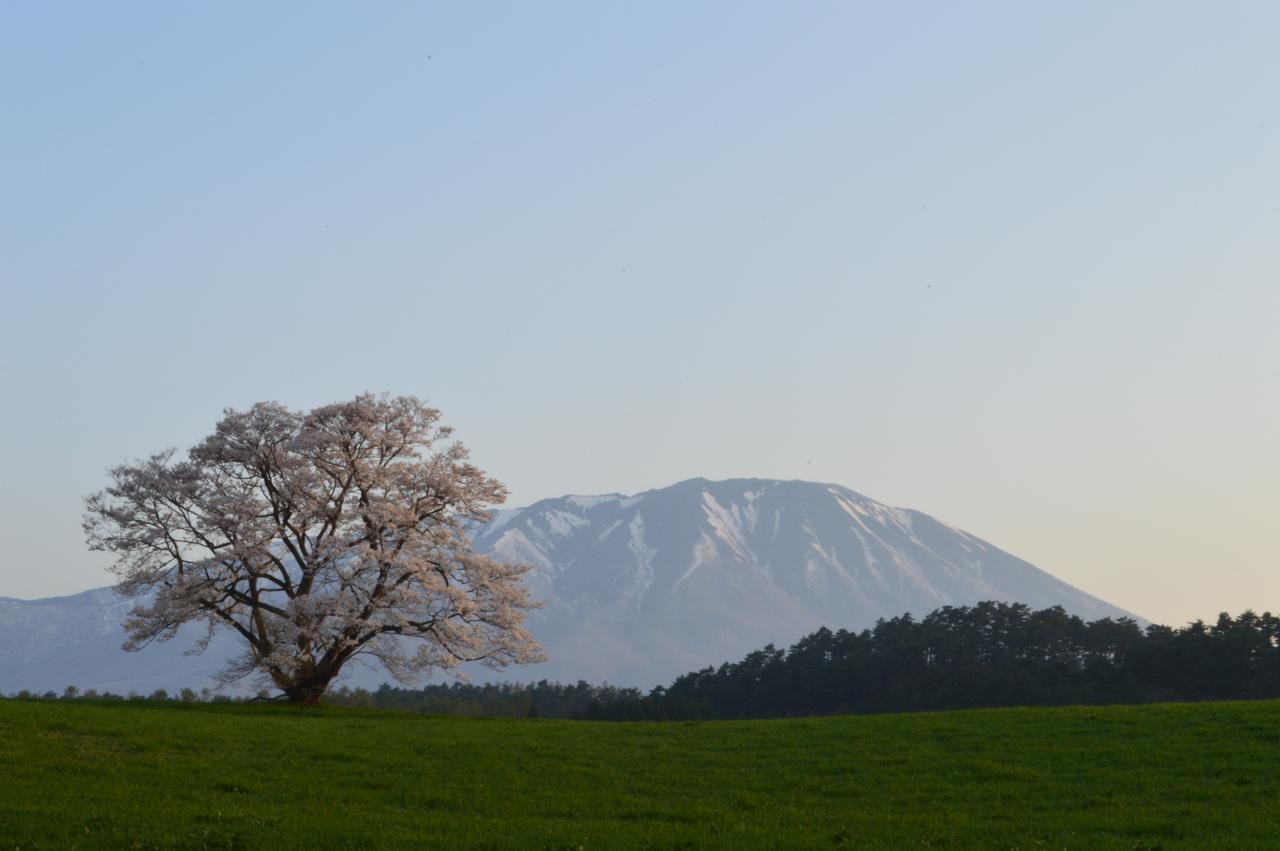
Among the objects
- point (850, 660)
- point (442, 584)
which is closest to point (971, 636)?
point (850, 660)

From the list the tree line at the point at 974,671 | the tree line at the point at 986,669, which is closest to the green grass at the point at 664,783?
the tree line at the point at 974,671

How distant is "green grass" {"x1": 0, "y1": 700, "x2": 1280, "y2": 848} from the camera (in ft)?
67.4

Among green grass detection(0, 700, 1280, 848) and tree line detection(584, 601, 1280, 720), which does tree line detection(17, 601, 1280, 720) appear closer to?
tree line detection(584, 601, 1280, 720)

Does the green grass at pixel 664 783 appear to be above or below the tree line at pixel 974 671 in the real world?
below

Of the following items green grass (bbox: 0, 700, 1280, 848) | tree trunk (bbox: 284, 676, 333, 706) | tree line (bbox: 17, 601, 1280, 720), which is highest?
tree line (bbox: 17, 601, 1280, 720)

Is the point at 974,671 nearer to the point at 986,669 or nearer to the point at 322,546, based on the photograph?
the point at 986,669

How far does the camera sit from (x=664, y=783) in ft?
88.1

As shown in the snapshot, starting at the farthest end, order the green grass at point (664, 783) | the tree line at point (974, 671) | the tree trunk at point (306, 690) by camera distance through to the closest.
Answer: the tree line at point (974, 671) < the tree trunk at point (306, 690) < the green grass at point (664, 783)

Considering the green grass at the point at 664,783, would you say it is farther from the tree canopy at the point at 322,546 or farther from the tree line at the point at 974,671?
the tree line at the point at 974,671

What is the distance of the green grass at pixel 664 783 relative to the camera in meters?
20.5

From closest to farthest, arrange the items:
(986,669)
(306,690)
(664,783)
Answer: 1. (664,783)
2. (306,690)
3. (986,669)

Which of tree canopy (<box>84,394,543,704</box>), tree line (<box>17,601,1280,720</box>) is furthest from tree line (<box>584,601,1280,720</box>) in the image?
tree canopy (<box>84,394,543,704</box>)

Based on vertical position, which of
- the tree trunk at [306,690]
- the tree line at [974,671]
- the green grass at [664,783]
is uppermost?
the tree line at [974,671]

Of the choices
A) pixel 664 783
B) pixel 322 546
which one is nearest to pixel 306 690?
pixel 322 546
